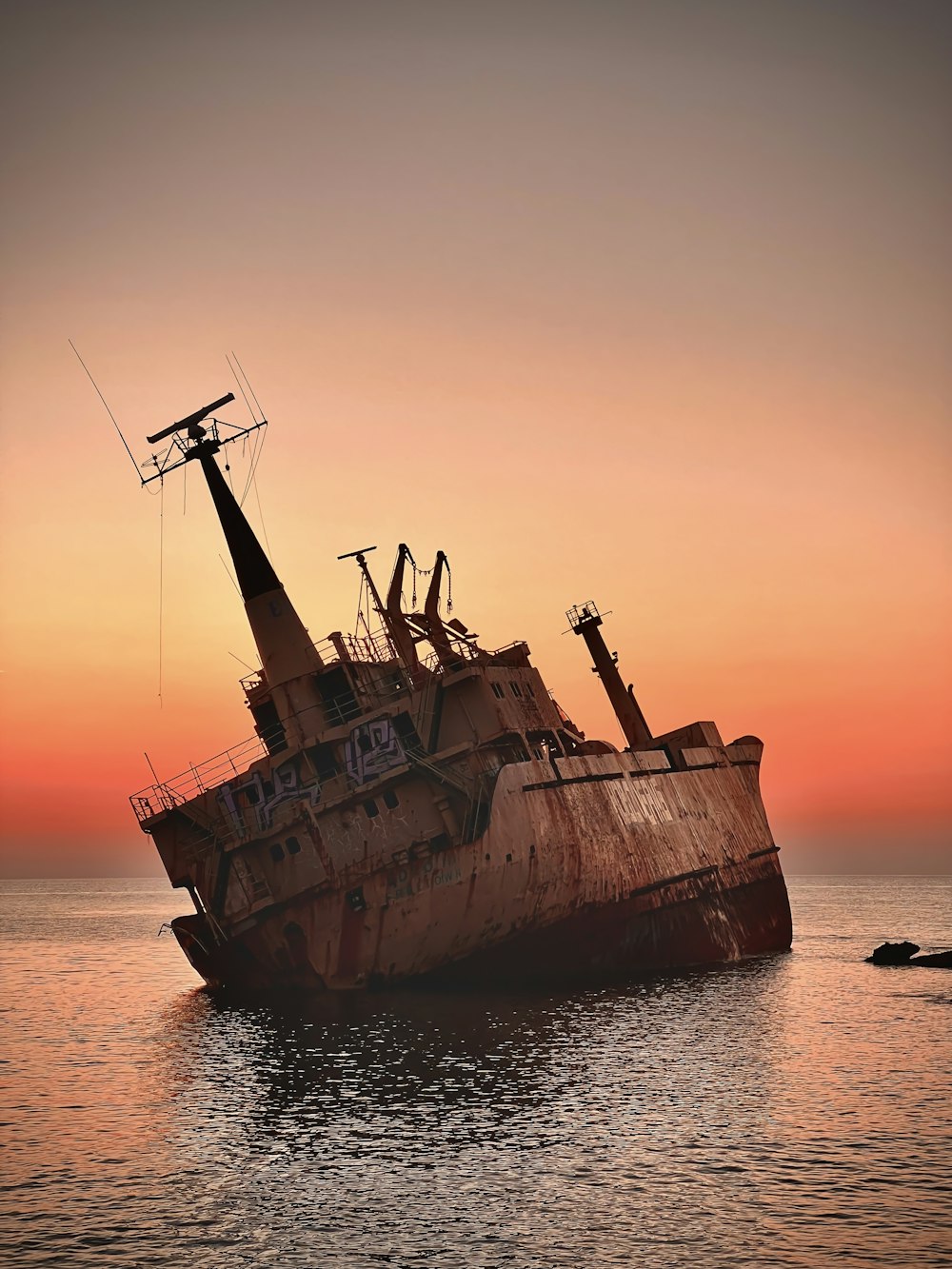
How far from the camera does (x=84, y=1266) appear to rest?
14.0 metres

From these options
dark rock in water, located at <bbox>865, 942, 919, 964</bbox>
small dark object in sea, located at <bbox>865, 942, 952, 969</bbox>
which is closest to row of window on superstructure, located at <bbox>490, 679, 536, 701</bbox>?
small dark object in sea, located at <bbox>865, 942, 952, 969</bbox>

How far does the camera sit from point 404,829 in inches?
1126

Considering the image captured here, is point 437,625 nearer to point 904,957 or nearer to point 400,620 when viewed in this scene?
point 400,620

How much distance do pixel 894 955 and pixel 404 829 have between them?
29.2 m

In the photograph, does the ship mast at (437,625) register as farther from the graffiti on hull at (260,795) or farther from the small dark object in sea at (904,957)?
the small dark object in sea at (904,957)

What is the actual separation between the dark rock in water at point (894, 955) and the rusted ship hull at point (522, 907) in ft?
49.9

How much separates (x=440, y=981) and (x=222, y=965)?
566cm

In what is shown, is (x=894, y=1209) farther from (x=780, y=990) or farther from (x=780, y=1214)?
(x=780, y=990)

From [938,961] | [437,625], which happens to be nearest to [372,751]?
[437,625]

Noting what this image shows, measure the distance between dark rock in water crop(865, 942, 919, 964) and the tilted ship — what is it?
58.6ft

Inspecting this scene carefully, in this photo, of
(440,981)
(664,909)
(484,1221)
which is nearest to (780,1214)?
(484,1221)

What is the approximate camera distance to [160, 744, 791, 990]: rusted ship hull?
27.8m

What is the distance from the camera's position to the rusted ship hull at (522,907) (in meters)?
27.8

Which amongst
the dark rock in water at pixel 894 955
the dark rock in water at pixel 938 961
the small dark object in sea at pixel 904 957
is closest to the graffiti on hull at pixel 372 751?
the small dark object in sea at pixel 904 957
